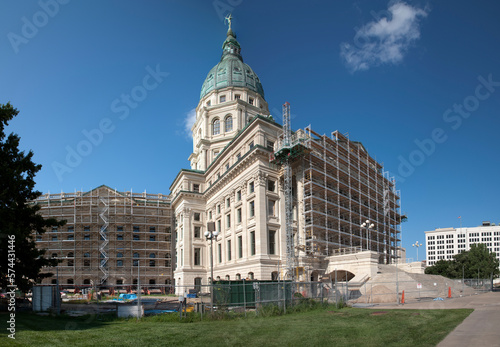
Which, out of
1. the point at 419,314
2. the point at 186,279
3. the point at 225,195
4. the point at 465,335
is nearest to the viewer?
the point at 465,335

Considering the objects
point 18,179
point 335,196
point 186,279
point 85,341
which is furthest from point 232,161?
point 85,341

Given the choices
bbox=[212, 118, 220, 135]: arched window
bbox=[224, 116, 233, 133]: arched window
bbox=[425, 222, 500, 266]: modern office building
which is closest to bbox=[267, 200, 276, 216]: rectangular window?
bbox=[224, 116, 233, 133]: arched window

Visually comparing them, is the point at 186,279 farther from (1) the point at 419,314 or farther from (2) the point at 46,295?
(1) the point at 419,314

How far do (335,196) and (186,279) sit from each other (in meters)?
25.3

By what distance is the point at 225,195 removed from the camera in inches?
2058

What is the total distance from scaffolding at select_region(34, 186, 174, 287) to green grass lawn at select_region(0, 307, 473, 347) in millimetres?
51036

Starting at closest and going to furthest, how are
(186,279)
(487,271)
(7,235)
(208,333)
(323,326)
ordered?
(208,333) < (323,326) < (7,235) < (186,279) < (487,271)

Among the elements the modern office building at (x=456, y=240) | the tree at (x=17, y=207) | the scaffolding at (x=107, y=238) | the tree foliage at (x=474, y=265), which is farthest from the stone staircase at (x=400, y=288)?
the modern office building at (x=456, y=240)

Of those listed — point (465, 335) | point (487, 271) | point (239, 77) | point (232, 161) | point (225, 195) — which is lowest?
point (487, 271)

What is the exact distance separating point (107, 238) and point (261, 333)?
58.6 metres

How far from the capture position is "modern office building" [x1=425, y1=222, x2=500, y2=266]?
166188 millimetres

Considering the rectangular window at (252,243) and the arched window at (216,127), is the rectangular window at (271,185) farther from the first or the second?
the arched window at (216,127)

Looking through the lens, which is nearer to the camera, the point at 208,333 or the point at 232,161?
the point at 208,333

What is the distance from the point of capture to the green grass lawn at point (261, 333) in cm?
1238
